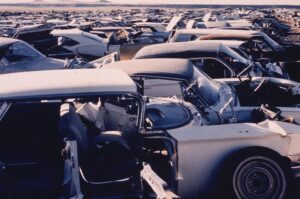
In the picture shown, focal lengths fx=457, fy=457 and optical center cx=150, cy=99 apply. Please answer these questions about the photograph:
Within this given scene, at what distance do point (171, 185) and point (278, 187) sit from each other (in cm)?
111

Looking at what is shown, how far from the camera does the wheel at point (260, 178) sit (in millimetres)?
4637

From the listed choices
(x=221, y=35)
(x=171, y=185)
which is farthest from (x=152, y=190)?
(x=221, y=35)

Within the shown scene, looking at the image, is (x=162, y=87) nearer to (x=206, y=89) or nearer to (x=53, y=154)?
(x=206, y=89)

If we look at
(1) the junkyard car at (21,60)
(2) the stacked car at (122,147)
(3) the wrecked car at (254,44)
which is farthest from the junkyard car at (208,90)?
(1) the junkyard car at (21,60)

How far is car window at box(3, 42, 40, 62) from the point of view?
38.7 ft

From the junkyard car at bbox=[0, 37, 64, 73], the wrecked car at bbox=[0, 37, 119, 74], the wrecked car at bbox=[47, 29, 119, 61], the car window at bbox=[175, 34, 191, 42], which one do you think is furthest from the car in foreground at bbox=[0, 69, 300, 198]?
the wrecked car at bbox=[47, 29, 119, 61]

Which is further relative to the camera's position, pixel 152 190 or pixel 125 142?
pixel 125 142

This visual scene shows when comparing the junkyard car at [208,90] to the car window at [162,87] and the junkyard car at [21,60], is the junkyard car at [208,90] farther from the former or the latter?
the junkyard car at [21,60]

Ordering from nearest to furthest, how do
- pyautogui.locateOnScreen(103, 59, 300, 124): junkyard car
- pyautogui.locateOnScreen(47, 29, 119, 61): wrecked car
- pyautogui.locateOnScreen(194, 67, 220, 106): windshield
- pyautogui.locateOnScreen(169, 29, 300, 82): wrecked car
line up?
pyautogui.locateOnScreen(103, 59, 300, 124): junkyard car
pyautogui.locateOnScreen(194, 67, 220, 106): windshield
pyautogui.locateOnScreen(169, 29, 300, 82): wrecked car
pyautogui.locateOnScreen(47, 29, 119, 61): wrecked car

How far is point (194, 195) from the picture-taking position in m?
4.73

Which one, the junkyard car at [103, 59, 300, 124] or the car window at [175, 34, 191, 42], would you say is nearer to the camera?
the junkyard car at [103, 59, 300, 124]

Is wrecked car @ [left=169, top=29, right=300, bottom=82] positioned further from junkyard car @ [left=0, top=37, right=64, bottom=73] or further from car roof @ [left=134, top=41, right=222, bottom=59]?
junkyard car @ [left=0, top=37, right=64, bottom=73]

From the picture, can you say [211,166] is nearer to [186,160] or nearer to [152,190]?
[186,160]

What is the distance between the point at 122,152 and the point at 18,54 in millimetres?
7937
